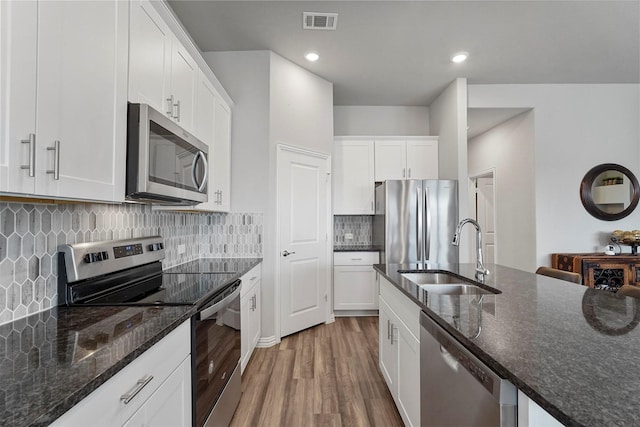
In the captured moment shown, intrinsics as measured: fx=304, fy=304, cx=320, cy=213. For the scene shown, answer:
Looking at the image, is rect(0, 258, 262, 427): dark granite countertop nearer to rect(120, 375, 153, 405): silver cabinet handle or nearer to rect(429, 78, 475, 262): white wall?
rect(120, 375, 153, 405): silver cabinet handle

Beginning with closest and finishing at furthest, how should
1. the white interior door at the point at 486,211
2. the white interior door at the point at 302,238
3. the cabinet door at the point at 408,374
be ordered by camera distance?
Answer: the cabinet door at the point at 408,374 → the white interior door at the point at 302,238 → the white interior door at the point at 486,211

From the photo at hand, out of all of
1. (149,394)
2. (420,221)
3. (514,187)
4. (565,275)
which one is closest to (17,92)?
(149,394)

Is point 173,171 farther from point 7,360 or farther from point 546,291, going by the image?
point 546,291

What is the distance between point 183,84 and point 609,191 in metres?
5.05

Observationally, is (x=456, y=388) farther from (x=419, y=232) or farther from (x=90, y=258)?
(x=419, y=232)

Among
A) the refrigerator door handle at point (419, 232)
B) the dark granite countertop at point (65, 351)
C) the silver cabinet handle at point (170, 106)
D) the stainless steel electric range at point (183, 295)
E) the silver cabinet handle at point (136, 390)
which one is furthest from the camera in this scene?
the refrigerator door handle at point (419, 232)

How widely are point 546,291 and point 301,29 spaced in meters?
2.73

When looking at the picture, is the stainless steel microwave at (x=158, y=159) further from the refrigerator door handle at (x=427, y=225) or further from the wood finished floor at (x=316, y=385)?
the refrigerator door handle at (x=427, y=225)

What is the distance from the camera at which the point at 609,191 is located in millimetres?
3932

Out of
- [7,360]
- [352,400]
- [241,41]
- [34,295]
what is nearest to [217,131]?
[241,41]

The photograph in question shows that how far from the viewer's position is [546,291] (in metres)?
1.53

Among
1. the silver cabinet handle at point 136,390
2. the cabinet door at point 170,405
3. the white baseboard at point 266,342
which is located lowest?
the white baseboard at point 266,342

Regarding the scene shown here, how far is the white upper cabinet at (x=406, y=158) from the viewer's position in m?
4.23

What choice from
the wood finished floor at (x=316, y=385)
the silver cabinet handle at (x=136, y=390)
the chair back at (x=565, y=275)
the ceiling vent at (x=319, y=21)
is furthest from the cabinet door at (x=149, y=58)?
the chair back at (x=565, y=275)
